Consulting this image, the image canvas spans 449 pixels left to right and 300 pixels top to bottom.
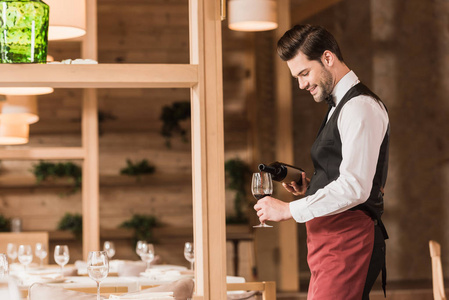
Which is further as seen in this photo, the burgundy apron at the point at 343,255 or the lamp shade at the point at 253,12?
the lamp shade at the point at 253,12

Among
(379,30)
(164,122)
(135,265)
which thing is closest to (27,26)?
(135,265)

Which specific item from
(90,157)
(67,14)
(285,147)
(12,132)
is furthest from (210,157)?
(285,147)

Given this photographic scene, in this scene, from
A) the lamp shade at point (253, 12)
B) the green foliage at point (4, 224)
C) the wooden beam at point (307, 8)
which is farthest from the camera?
the green foliage at point (4, 224)

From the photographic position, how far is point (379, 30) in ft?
28.4

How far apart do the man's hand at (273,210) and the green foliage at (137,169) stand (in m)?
6.35

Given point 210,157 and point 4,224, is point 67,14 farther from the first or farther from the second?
point 4,224

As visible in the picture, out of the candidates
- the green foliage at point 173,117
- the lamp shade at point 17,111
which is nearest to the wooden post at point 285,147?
the green foliage at point 173,117

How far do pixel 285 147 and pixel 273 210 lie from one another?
5.13 m

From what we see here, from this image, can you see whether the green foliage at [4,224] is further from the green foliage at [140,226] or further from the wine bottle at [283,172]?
the wine bottle at [283,172]

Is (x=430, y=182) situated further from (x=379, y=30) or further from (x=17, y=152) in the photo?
(x=17, y=152)

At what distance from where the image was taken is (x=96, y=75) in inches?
82.3

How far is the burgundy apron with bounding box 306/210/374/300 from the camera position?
2189 millimetres

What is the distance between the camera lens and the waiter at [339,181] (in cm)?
213

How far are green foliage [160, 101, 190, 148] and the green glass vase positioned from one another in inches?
262
